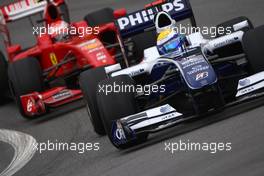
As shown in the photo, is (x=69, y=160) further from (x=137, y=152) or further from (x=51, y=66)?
(x=51, y=66)

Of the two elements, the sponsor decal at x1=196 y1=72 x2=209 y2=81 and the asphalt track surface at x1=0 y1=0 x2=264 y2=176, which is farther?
the sponsor decal at x1=196 y1=72 x2=209 y2=81

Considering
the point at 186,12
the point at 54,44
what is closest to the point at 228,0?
the point at 54,44

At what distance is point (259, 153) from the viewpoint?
768cm

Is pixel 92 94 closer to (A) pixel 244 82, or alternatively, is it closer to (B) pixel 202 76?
(B) pixel 202 76

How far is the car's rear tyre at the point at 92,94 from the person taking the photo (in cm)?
1104

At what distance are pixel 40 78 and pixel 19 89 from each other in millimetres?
454

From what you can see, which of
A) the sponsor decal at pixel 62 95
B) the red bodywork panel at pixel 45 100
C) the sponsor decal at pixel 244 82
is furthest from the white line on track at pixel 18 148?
the sponsor decal at pixel 244 82

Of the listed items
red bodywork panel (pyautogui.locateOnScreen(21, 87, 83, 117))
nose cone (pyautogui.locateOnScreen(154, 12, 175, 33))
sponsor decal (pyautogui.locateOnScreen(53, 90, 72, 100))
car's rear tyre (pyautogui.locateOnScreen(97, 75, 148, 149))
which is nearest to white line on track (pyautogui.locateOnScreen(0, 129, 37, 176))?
red bodywork panel (pyautogui.locateOnScreen(21, 87, 83, 117))

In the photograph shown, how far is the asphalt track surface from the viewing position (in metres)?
7.85

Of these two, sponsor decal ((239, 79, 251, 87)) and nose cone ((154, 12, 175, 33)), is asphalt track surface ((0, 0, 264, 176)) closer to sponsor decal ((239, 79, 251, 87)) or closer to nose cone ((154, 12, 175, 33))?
sponsor decal ((239, 79, 251, 87))

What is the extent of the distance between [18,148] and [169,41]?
291cm

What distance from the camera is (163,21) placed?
36.6 ft

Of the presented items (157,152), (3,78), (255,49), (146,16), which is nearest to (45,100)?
(3,78)

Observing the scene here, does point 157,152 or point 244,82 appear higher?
point 244,82
